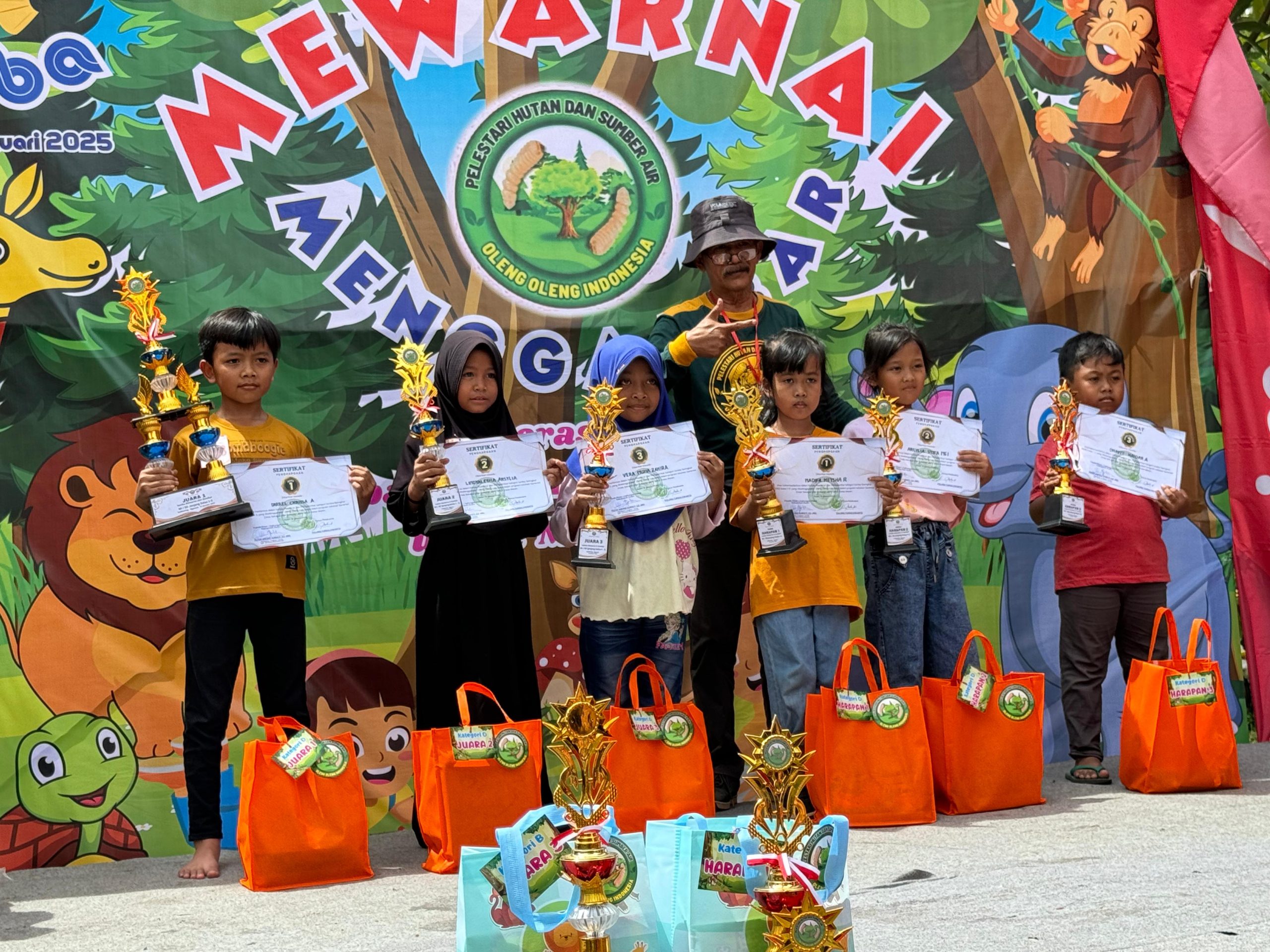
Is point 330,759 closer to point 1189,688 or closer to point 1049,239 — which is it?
point 1189,688

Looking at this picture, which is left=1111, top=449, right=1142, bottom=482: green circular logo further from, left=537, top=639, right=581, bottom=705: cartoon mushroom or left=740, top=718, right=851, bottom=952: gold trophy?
left=740, top=718, right=851, bottom=952: gold trophy

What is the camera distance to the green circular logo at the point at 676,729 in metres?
4.06

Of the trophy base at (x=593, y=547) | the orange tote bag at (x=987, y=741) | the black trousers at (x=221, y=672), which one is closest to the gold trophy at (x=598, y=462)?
the trophy base at (x=593, y=547)

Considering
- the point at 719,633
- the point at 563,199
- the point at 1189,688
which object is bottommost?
the point at 1189,688

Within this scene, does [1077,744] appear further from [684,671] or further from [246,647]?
[246,647]

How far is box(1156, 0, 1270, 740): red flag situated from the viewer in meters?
5.31

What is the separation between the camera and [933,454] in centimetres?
450

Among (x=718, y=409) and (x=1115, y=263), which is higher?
(x=1115, y=263)

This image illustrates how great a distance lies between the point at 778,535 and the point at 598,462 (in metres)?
0.59

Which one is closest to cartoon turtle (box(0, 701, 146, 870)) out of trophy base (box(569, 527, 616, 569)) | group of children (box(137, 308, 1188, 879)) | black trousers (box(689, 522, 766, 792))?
group of children (box(137, 308, 1188, 879))

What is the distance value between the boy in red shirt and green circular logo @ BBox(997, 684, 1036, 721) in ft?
1.97

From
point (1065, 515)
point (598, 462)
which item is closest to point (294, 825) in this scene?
point (598, 462)

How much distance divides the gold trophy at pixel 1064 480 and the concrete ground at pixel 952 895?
35.8 inches

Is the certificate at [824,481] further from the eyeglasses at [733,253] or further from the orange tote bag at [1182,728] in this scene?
the orange tote bag at [1182,728]
